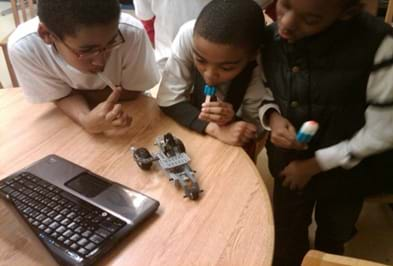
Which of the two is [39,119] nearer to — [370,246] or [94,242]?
[94,242]

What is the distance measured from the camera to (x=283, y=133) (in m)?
0.98

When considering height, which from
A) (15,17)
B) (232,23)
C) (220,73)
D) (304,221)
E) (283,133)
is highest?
(232,23)

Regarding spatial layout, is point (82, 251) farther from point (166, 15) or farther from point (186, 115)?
point (166, 15)

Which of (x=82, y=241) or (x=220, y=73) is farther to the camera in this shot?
(x=220, y=73)

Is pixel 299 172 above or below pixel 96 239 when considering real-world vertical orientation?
below

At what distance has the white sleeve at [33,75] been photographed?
1.03 metres

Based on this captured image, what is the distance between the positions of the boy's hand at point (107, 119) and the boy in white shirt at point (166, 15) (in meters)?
0.46

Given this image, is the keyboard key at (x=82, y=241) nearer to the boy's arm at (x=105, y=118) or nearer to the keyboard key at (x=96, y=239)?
the keyboard key at (x=96, y=239)

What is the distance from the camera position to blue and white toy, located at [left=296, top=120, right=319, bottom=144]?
2.83 ft

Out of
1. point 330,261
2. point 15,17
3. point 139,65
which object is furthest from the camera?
point 15,17

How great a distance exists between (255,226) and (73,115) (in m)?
0.56

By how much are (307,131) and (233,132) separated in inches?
7.0

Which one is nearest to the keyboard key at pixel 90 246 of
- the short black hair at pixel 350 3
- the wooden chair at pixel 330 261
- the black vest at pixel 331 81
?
the wooden chair at pixel 330 261

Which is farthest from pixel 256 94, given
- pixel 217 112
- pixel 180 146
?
pixel 180 146
